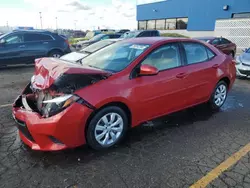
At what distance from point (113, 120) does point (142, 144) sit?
0.60 metres

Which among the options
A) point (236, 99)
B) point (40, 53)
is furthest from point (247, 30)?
point (40, 53)

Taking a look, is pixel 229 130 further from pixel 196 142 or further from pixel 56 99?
pixel 56 99

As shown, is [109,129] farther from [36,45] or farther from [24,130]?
[36,45]

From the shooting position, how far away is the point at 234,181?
98.9 inches

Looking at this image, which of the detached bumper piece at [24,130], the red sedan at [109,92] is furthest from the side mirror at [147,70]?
the detached bumper piece at [24,130]

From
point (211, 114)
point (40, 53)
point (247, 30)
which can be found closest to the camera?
point (211, 114)

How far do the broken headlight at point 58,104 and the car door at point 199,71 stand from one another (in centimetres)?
209

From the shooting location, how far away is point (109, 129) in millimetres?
3137

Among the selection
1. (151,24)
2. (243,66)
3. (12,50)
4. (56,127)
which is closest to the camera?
(56,127)

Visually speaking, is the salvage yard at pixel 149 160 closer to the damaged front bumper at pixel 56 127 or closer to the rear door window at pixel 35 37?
the damaged front bumper at pixel 56 127

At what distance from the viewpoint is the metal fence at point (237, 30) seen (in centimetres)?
1730

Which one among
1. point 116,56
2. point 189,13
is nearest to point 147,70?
point 116,56

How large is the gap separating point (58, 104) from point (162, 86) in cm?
165

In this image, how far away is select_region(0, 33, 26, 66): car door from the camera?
9.26 m
